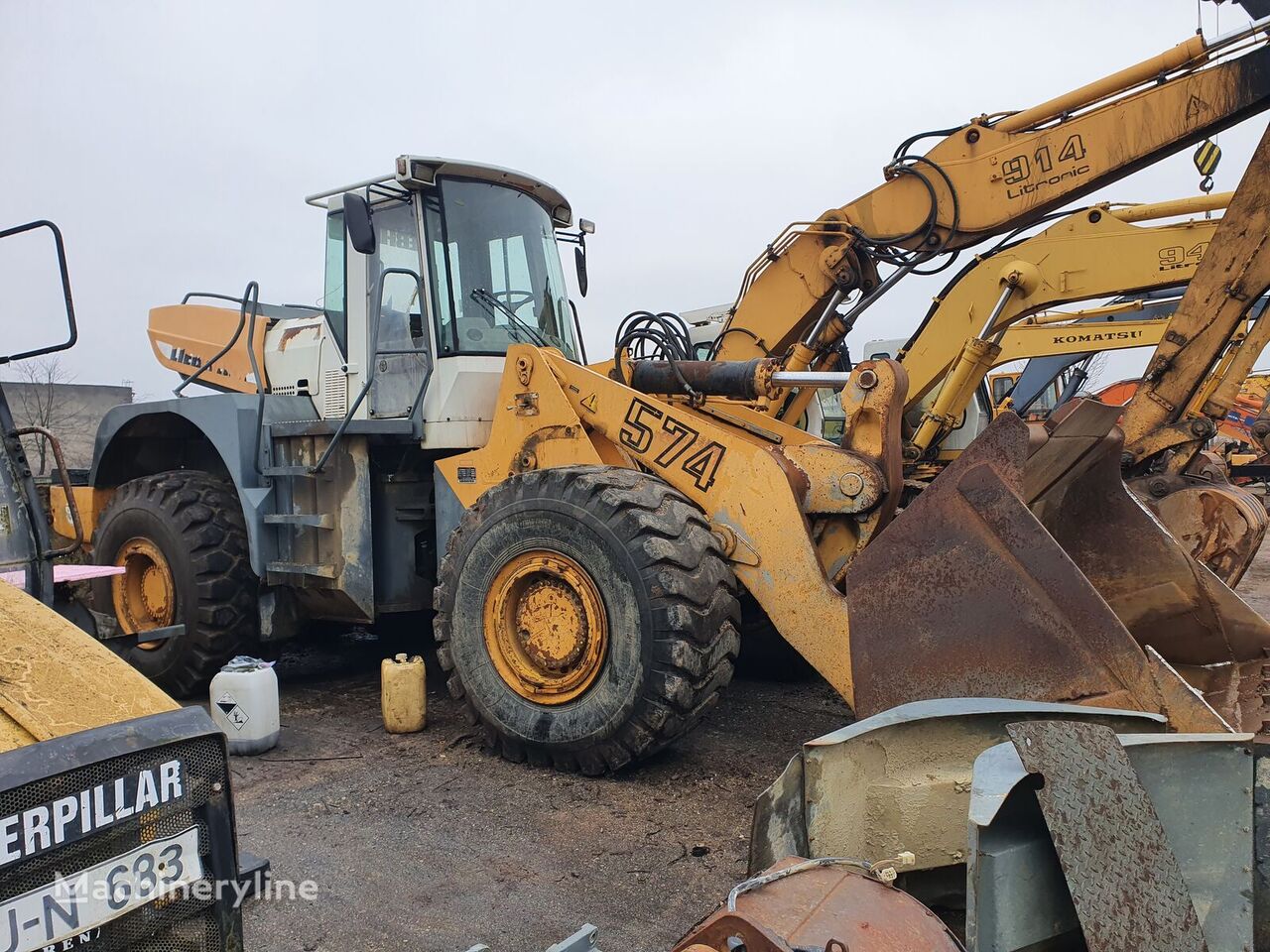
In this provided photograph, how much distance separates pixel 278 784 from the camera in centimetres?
410

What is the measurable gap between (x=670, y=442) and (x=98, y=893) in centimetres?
299

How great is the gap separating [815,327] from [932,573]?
3352mm

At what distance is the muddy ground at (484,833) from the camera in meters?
2.89

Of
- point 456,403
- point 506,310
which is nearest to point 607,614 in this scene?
point 456,403

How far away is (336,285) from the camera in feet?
18.9

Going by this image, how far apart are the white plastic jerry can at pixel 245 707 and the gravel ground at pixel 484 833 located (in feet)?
0.30

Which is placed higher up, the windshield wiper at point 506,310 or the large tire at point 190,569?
the windshield wiper at point 506,310

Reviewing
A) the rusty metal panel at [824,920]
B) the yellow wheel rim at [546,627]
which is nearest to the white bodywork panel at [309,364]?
the yellow wheel rim at [546,627]

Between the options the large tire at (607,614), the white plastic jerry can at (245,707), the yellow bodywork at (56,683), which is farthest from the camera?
the white plastic jerry can at (245,707)

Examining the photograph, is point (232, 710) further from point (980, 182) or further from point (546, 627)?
point (980, 182)

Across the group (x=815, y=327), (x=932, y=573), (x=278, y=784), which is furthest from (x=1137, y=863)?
(x=815, y=327)

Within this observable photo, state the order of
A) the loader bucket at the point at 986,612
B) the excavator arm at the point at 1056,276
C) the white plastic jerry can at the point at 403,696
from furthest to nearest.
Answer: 1. the excavator arm at the point at 1056,276
2. the white plastic jerry can at the point at 403,696
3. the loader bucket at the point at 986,612

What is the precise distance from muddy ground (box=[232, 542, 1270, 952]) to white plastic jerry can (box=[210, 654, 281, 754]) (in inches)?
4.1

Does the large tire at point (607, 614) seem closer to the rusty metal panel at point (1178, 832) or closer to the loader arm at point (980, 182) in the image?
the rusty metal panel at point (1178, 832)
